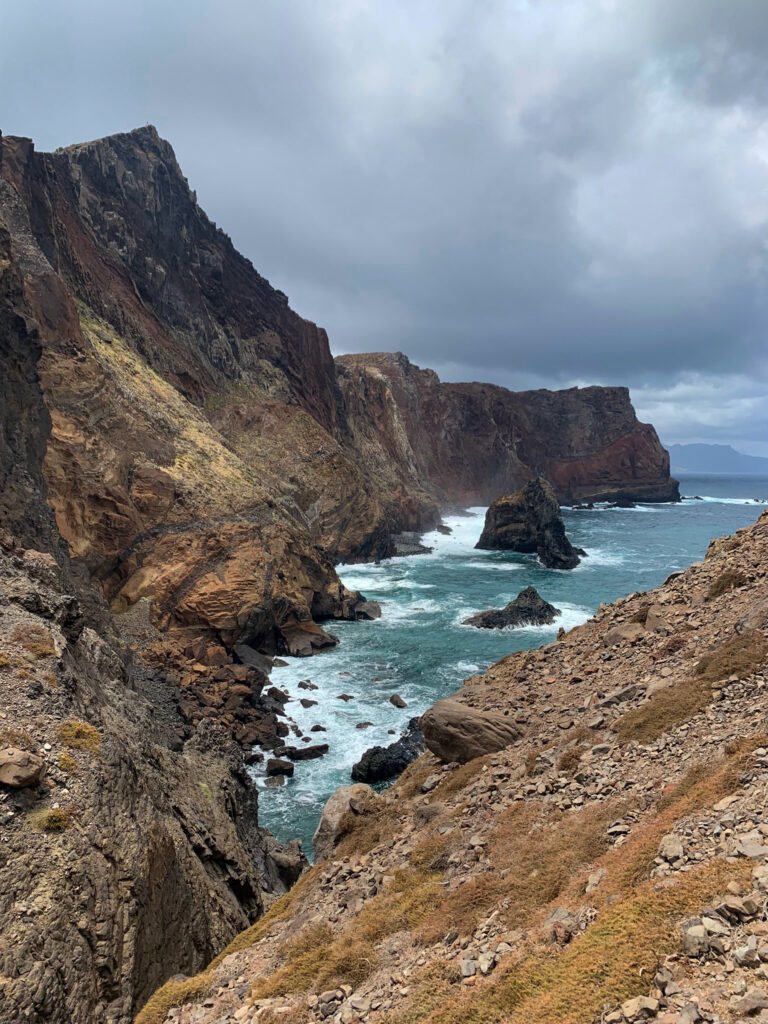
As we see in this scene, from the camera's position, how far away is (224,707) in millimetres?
34469

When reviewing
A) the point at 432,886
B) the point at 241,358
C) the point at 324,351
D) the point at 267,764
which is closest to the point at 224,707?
the point at 267,764

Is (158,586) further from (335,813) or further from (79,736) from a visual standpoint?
(335,813)

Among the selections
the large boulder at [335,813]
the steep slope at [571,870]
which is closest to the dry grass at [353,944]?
the steep slope at [571,870]

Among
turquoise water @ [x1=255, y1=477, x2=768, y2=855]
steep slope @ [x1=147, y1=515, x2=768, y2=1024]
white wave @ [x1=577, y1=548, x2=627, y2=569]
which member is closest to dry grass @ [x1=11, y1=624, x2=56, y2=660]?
steep slope @ [x1=147, y1=515, x2=768, y2=1024]

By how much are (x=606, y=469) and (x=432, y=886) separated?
191 metres

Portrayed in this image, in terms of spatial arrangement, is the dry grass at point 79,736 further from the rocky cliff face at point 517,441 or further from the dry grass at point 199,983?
the rocky cliff face at point 517,441

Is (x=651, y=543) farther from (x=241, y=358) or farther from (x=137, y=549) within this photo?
(x=137, y=549)

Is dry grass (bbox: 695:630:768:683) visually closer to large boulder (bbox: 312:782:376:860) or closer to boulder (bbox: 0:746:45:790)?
large boulder (bbox: 312:782:376:860)

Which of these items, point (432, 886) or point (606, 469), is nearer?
point (432, 886)

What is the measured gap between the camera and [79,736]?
13547 millimetres

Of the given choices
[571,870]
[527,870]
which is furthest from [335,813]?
[571,870]

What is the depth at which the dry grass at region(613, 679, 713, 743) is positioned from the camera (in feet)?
35.2

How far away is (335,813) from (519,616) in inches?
1672

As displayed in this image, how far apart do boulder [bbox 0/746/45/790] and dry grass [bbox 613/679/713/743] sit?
11808 mm
